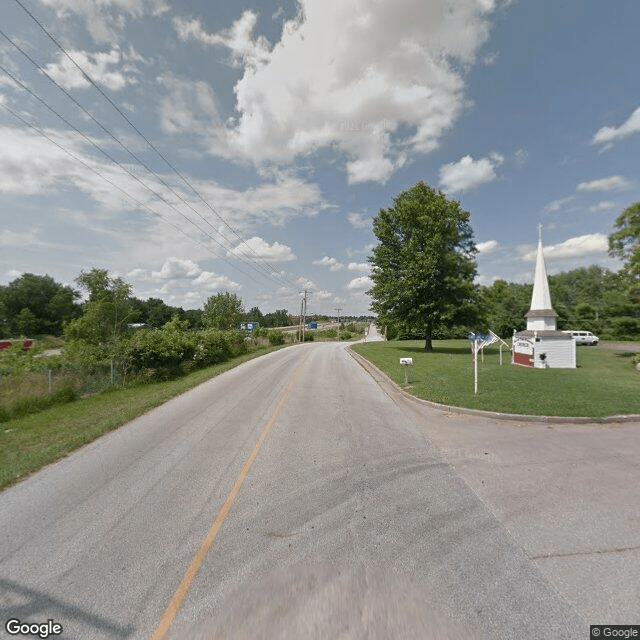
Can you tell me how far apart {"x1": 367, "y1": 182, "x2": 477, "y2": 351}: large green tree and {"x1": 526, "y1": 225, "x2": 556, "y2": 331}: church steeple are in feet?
15.8

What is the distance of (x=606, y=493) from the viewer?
167 inches

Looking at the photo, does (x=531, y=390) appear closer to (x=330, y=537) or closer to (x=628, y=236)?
(x=330, y=537)

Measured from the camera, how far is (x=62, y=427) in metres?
7.96

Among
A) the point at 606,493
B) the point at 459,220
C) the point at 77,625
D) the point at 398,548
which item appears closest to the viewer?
the point at 77,625

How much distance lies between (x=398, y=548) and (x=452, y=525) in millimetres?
821

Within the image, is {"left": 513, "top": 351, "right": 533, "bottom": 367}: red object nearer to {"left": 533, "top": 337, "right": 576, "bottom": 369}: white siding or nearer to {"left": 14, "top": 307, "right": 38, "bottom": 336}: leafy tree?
{"left": 533, "top": 337, "right": 576, "bottom": 369}: white siding

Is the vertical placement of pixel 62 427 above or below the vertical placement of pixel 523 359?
below

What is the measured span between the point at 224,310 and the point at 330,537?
43348 mm

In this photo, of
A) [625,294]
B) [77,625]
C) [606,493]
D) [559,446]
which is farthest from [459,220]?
[77,625]

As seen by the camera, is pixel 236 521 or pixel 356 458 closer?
pixel 236 521

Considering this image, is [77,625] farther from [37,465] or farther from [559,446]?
[559,446]

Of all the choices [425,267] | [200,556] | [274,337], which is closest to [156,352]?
[200,556]

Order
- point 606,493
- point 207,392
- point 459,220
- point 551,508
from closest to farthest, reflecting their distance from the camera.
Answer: point 551,508 < point 606,493 < point 207,392 < point 459,220

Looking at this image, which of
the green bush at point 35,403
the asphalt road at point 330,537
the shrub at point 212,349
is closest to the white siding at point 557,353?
the asphalt road at point 330,537
